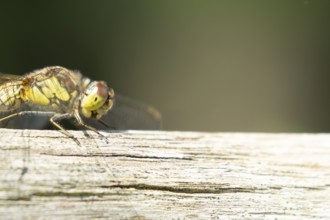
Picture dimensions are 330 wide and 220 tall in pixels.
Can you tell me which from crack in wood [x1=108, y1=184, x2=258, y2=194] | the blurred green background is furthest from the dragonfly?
the blurred green background

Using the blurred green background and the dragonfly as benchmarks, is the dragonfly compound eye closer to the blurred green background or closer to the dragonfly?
the dragonfly

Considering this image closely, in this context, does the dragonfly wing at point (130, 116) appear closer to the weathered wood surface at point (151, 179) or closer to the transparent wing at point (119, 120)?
the transparent wing at point (119, 120)

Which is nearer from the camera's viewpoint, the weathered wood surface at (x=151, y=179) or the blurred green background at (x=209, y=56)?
the weathered wood surface at (x=151, y=179)

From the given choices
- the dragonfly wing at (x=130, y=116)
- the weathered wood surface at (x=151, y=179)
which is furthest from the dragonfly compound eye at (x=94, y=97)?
the weathered wood surface at (x=151, y=179)

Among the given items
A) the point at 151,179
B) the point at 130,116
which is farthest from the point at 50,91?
the point at 151,179

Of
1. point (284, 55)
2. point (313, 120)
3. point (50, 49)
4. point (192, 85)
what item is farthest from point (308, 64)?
point (50, 49)
